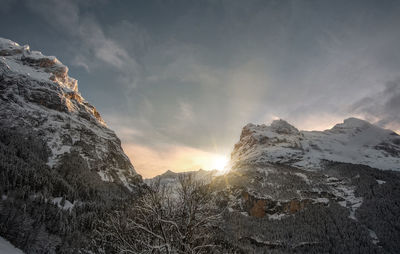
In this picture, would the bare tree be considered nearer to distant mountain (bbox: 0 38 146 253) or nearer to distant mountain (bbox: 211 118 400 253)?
distant mountain (bbox: 0 38 146 253)

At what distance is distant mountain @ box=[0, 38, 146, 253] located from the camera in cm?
6071

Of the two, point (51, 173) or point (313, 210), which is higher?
point (51, 173)

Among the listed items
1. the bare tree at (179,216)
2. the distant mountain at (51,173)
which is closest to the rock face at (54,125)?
the distant mountain at (51,173)

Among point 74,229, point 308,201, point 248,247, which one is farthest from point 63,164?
point 308,201

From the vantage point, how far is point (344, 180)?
497 ft

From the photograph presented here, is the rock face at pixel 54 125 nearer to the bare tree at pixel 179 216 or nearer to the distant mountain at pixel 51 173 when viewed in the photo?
the distant mountain at pixel 51 173

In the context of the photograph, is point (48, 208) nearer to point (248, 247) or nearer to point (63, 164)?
point (63, 164)

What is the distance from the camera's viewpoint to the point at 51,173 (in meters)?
106

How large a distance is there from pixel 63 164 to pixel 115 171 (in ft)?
162

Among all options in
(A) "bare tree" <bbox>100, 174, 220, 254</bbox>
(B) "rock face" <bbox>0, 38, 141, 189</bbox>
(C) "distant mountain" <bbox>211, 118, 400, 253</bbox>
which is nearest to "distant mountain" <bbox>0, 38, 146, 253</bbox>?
(B) "rock face" <bbox>0, 38, 141, 189</bbox>

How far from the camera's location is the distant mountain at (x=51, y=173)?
199 ft

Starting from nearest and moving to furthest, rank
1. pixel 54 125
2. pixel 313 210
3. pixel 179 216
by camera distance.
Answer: pixel 179 216
pixel 313 210
pixel 54 125

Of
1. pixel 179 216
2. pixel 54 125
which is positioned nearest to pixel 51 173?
pixel 54 125

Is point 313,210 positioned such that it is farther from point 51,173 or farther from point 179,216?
point 51,173
